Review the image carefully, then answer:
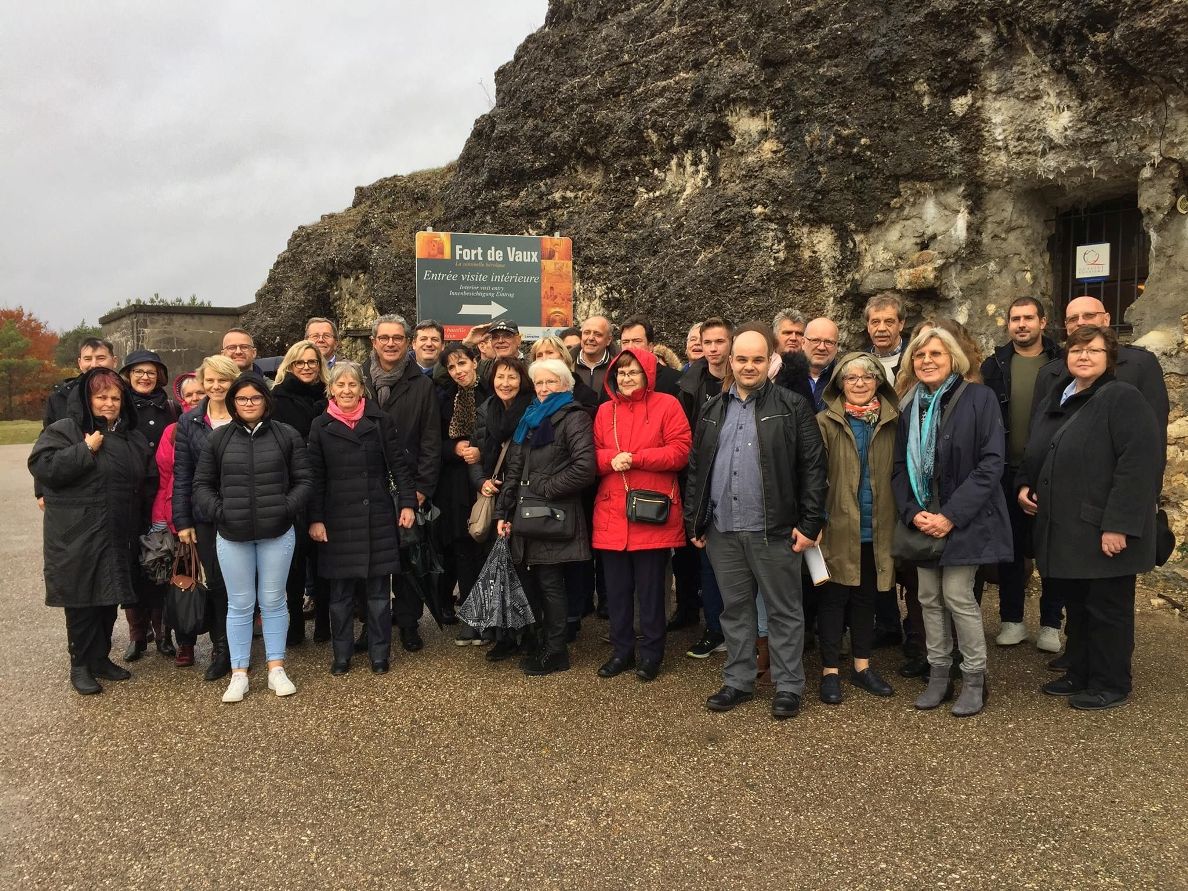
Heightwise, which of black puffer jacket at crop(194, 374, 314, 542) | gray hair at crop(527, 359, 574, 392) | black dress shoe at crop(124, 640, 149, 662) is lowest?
black dress shoe at crop(124, 640, 149, 662)

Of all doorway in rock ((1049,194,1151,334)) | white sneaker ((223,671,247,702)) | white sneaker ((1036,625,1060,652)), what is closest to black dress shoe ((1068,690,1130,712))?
white sneaker ((1036,625,1060,652))

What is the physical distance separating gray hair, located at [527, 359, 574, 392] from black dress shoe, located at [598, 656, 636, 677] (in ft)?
6.01

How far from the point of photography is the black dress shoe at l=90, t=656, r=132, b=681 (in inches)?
212

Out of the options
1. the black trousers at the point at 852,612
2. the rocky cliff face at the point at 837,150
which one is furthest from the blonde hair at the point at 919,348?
the rocky cliff face at the point at 837,150

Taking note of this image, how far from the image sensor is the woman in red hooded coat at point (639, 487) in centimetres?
504

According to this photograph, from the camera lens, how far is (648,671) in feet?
16.8

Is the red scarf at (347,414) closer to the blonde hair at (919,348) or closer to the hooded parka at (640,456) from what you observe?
the hooded parka at (640,456)

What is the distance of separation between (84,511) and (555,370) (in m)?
3.26

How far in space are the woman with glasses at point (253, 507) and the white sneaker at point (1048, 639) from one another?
5.05 metres

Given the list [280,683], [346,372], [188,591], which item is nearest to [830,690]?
[280,683]

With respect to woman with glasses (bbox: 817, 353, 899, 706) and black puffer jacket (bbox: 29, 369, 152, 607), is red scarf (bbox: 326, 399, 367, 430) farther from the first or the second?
woman with glasses (bbox: 817, 353, 899, 706)

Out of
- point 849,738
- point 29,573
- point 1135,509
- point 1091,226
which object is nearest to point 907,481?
point 1135,509

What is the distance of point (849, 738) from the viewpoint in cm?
420

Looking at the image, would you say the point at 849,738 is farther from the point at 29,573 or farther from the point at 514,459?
the point at 29,573
